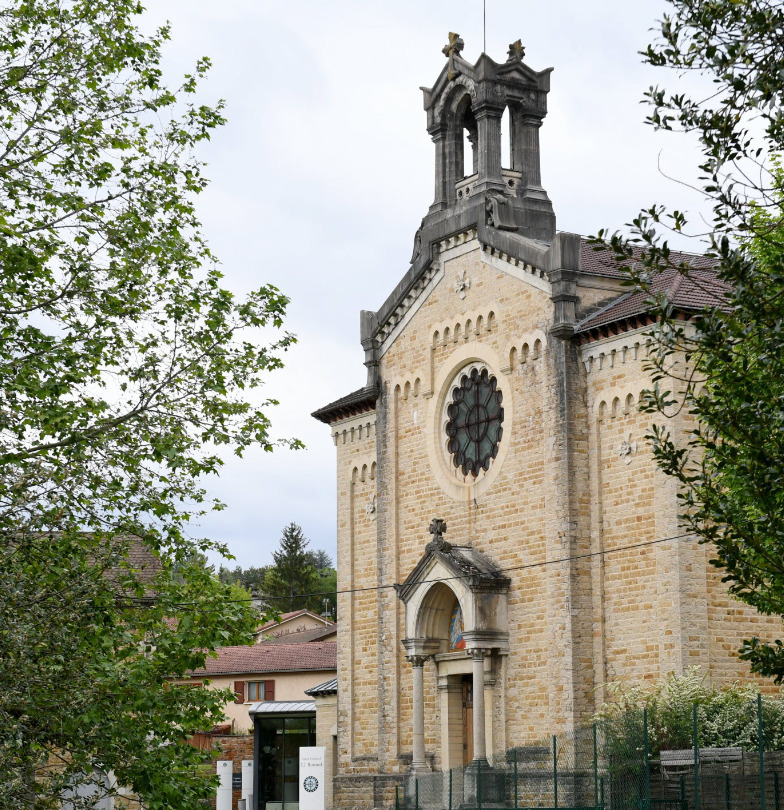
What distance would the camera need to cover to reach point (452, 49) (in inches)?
1319

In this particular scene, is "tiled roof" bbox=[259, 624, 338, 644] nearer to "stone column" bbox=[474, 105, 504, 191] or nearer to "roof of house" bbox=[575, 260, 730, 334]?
"stone column" bbox=[474, 105, 504, 191]

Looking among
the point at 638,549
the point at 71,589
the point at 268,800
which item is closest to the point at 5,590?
the point at 71,589

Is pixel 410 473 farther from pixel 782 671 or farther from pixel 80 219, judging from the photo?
pixel 782 671

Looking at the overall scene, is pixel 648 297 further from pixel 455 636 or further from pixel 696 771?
pixel 696 771

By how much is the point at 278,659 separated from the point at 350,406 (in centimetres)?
2316

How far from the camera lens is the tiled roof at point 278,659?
54844 mm

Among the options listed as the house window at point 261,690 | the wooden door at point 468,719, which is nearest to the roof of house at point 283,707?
the house window at point 261,690

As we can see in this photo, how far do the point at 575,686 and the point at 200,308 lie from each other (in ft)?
45.5

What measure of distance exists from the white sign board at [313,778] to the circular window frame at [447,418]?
902 cm

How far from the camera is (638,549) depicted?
88.8 feet

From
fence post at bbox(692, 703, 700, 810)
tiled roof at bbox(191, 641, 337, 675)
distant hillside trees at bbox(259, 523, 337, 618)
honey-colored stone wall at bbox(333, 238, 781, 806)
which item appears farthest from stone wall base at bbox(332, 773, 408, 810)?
distant hillside trees at bbox(259, 523, 337, 618)

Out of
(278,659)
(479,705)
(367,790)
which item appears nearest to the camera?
(479,705)

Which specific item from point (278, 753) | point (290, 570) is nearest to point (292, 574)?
point (290, 570)

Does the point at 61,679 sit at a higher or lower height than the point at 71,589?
lower
